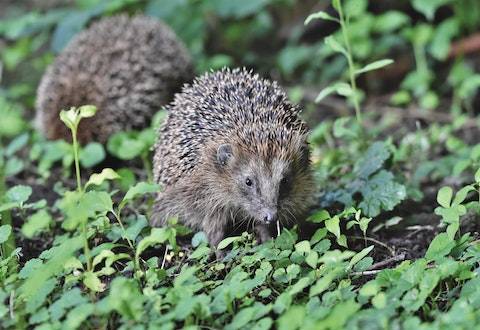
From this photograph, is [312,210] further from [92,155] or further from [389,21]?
[389,21]

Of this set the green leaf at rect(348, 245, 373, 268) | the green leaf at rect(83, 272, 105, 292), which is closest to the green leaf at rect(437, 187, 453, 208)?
the green leaf at rect(348, 245, 373, 268)

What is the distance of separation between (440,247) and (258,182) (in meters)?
1.29

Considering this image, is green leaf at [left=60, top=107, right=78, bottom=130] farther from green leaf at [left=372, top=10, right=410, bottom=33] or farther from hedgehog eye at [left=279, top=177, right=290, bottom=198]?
green leaf at [left=372, top=10, right=410, bottom=33]

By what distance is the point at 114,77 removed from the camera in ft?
25.7

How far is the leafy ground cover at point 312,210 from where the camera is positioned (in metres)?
4.23

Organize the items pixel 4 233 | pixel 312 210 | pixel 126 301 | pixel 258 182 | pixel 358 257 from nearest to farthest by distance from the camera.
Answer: pixel 126 301 → pixel 358 257 → pixel 4 233 → pixel 258 182 → pixel 312 210

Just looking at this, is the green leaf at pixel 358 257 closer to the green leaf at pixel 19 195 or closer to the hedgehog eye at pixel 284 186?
the hedgehog eye at pixel 284 186

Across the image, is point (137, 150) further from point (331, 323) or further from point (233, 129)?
point (331, 323)

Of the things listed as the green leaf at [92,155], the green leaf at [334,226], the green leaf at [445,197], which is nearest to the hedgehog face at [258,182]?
the green leaf at [334,226]

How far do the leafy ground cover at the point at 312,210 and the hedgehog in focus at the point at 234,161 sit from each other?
220mm

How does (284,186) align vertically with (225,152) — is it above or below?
below

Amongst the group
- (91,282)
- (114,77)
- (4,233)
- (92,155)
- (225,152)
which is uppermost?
(114,77)

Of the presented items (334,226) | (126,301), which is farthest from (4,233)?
(334,226)

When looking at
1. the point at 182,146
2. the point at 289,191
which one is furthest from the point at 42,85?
the point at 289,191
